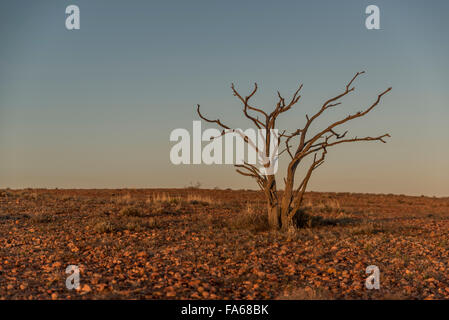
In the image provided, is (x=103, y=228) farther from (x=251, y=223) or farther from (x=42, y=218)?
(x=251, y=223)

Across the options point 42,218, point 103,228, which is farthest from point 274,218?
point 42,218

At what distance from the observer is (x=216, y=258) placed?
8.11m

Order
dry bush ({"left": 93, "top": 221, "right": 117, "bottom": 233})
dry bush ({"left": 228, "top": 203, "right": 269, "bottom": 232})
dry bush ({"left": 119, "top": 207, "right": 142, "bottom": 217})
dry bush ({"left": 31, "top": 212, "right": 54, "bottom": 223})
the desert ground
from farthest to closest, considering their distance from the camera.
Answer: dry bush ({"left": 119, "top": 207, "right": 142, "bottom": 217}) → dry bush ({"left": 31, "top": 212, "right": 54, "bottom": 223}) → dry bush ({"left": 228, "top": 203, "right": 269, "bottom": 232}) → dry bush ({"left": 93, "top": 221, "right": 117, "bottom": 233}) → the desert ground

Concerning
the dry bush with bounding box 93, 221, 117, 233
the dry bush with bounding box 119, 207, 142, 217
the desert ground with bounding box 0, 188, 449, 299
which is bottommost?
the desert ground with bounding box 0, 188, 449, 299

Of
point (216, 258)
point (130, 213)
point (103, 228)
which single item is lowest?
point (216, 258)

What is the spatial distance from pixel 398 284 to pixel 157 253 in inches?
188

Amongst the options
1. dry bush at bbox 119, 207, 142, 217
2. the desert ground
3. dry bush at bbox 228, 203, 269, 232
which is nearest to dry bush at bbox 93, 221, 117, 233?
the desert ground

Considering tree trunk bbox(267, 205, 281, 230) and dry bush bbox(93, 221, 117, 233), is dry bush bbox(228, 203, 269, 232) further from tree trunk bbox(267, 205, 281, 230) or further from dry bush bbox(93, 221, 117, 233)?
dry bush bbox(93, 221, 117, 233)

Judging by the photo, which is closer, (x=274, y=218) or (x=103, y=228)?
(x=103, y=228)

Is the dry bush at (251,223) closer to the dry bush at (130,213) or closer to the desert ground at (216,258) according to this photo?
the desert ground at (216,258)

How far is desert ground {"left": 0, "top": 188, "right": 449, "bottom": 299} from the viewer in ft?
20.4

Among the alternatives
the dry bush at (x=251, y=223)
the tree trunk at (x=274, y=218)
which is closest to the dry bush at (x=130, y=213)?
the dry bush at (x=251, y=223)

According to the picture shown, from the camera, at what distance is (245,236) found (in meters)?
10.5
